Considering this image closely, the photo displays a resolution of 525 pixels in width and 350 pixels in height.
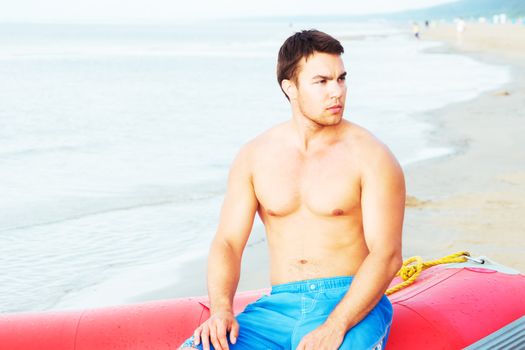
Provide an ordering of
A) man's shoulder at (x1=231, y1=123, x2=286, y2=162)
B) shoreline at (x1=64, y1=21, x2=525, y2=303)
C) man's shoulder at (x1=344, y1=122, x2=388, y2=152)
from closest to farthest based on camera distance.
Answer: man's shoulder at (x1=344, y1=122, x2=388, y2=152) < man's shoulder at (x1=231, y1=123, x2=286, y2=162) < shoreline at (x1=64, y1=21, x2=525, y2=303)

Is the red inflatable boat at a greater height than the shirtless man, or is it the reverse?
the shirtless man

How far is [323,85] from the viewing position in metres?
2.81

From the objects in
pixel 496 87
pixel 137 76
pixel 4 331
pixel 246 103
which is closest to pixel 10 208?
pixel 4 331

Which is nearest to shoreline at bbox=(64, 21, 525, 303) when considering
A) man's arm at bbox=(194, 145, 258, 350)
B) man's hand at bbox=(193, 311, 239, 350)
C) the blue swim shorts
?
man's arm at bbox=(194, 145, 258, 350)

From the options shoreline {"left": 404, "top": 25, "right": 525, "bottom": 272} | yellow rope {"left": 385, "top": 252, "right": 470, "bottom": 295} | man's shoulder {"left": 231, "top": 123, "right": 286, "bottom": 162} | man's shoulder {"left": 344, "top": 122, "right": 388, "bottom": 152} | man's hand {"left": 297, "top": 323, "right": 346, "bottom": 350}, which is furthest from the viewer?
shoreline {"left": 404, "top": 25, "right": 525, "bottom": 272}

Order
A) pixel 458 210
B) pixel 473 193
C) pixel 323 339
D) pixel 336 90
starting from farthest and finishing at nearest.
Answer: pixel 473 193, pixel 458 210, pixel 336 90, pixel 323 339

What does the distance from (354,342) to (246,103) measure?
1394 centimetres

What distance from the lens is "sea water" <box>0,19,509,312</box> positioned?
5.63 meters

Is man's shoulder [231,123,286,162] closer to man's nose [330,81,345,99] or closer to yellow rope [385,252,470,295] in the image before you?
man's nose [330,81,345,99]

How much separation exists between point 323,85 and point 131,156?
764 centimetres

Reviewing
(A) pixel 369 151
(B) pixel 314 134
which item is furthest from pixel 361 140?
(B) pixel 314 134

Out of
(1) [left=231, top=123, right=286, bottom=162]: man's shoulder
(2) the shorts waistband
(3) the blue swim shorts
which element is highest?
(1) [left=231, top=123, right=286, bottom=162]: man's shoulder

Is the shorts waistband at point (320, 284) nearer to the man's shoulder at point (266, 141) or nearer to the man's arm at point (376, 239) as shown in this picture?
the man's arm at point (376, 239)

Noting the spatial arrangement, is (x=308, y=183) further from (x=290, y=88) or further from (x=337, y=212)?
(x=290, y=88)
